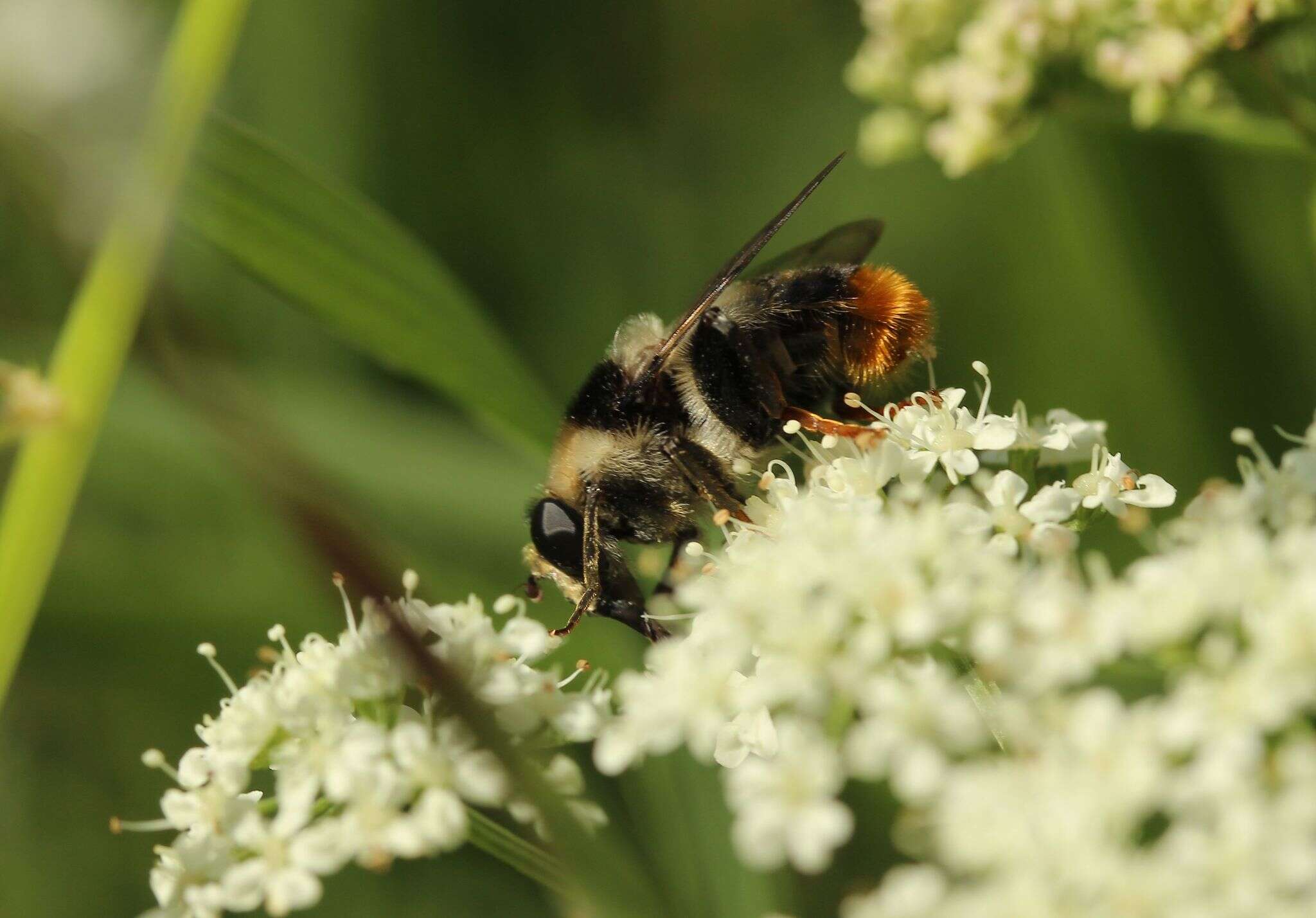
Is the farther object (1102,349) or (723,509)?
(1102,349)

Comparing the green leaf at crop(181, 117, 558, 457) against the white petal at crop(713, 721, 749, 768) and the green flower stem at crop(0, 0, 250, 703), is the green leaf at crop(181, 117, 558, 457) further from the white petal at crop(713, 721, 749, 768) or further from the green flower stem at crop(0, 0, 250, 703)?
the white petal at crop(713, 721, 749, 768)

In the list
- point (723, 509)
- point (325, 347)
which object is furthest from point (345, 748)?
point (325, 347)

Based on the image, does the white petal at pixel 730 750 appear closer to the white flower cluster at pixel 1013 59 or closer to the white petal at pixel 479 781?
the white petal at pixel 479 781

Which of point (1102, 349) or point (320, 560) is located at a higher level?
point (1102, 349)

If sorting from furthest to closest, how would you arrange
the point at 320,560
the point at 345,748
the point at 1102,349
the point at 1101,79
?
the point at 1102,349 → the point at 1101,79 → the point at 345,748 → the point at 320,560

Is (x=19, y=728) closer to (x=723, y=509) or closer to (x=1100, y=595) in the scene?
(x=723, y=509)

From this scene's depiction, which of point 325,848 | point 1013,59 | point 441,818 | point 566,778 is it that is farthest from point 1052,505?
point 1013,59
